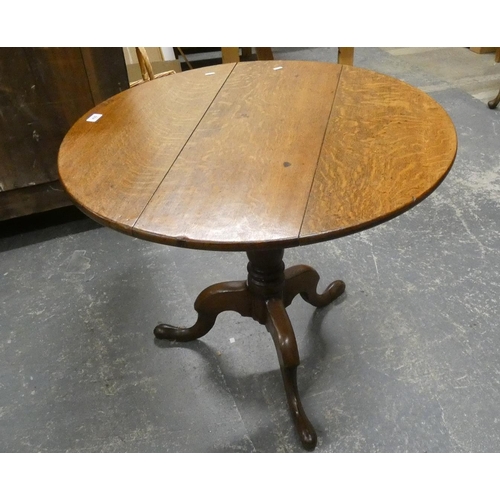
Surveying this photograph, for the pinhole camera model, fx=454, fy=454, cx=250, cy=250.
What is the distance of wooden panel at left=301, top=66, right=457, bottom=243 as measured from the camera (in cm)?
81

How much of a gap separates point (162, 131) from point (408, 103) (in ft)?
2.08

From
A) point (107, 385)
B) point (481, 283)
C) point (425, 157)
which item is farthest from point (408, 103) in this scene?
point (107, 385)

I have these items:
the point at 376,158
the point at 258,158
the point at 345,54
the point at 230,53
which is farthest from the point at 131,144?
the point at 345,54

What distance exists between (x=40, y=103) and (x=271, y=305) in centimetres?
124

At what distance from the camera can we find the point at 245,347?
5.11 feet

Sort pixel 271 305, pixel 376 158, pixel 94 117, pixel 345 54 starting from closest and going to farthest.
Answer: pixel 376 158 → pixel 94 117 → pixel 271 305 → pixel 345 54

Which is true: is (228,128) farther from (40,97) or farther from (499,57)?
(499,57)

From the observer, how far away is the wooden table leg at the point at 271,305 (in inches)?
49.9

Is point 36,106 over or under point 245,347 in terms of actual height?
over

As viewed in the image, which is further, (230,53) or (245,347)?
(230,53)

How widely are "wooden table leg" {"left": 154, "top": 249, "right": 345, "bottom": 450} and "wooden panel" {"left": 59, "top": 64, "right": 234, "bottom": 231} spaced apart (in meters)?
0.42

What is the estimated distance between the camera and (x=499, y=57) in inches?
143

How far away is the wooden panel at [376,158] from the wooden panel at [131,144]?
0.35 metres

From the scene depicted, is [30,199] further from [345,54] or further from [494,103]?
[494,103]
